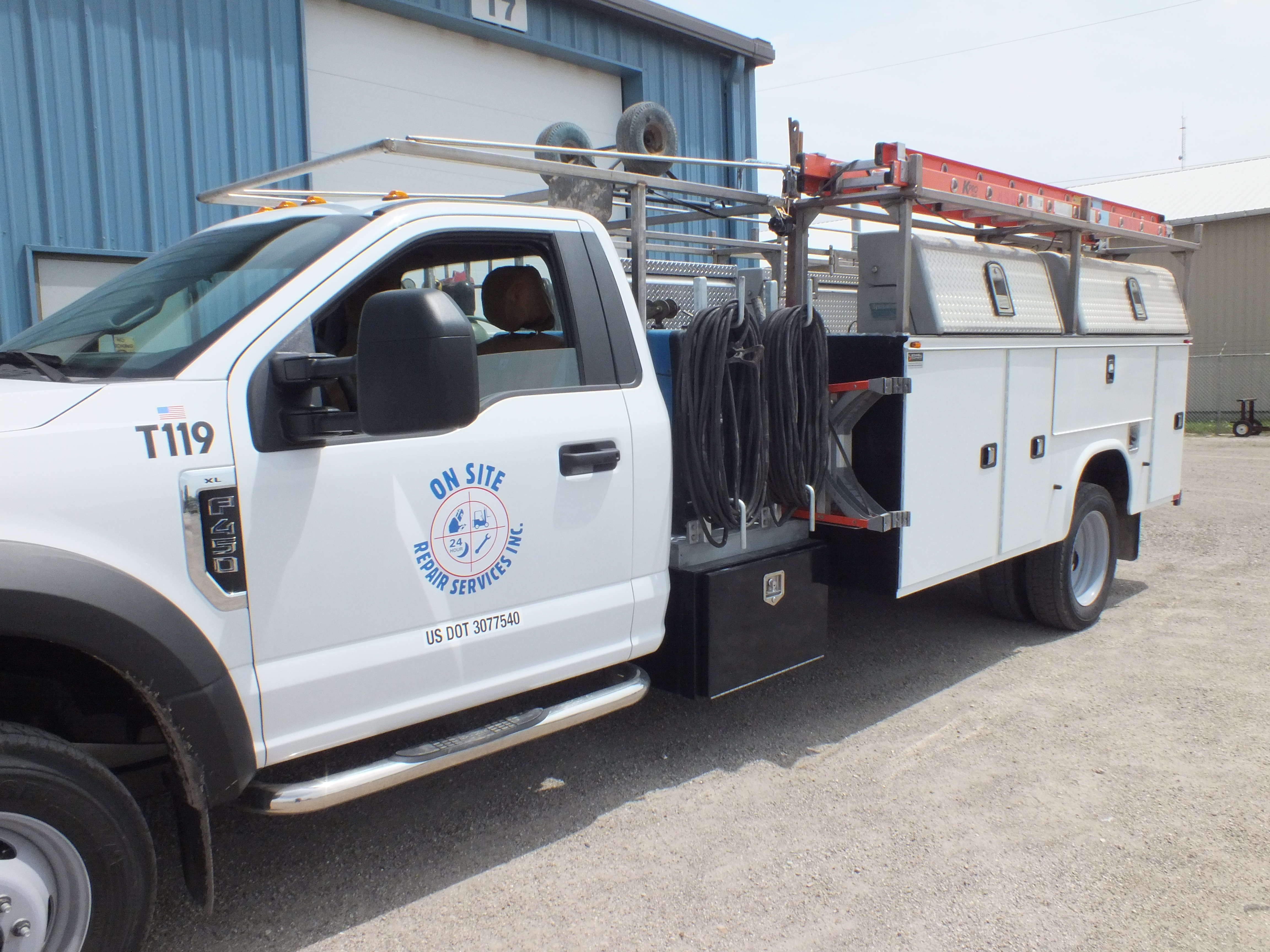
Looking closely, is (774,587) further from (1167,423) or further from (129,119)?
(129,119)

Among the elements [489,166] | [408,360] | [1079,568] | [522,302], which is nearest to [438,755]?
[408,360]

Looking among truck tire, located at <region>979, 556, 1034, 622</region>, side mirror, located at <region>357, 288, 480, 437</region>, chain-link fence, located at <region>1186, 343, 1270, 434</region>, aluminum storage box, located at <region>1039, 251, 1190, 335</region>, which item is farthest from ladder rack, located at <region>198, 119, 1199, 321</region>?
chain-link fence, located at <region>1186, 343, 1270, 434</region>

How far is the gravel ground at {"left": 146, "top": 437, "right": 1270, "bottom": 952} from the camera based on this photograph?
114 inches

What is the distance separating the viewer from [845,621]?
6.04 metres

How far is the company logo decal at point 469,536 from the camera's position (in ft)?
9.30

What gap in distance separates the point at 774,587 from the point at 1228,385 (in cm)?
2185

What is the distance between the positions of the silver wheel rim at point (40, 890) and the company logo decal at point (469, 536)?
1071 mm

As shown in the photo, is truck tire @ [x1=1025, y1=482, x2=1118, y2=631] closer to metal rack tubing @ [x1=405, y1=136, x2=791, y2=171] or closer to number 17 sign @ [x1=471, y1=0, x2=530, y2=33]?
metal rack tubing @ [x1=405, y1=136, x2=791, y2=171]

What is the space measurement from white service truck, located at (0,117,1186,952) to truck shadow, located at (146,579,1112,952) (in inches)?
15.7

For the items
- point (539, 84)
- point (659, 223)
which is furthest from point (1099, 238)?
point (539, 84)

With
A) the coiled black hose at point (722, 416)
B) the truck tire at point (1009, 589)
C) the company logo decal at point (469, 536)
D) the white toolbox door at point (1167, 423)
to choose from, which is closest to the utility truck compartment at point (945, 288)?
the coiled black hose at point (722, 416)

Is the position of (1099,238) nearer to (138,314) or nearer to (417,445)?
(417,445)

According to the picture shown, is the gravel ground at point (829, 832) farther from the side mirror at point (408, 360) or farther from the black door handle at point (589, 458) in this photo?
the side mirror at point (408, 360)

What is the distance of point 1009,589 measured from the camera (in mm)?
5801
